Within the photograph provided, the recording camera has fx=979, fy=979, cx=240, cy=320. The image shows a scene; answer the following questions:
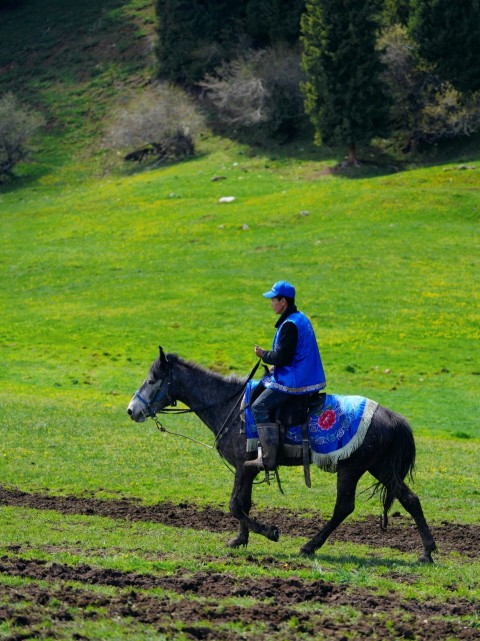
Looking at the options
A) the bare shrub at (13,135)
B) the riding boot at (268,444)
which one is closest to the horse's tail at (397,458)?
the riding boot at (268,444)

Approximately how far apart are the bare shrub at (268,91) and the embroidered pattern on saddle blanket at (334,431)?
62.7 m

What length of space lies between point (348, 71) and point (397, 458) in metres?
55.4

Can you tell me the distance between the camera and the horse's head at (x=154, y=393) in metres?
15.8

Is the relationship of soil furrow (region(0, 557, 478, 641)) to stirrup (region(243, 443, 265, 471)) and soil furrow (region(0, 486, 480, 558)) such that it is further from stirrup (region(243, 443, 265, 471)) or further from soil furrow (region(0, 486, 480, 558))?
soil furrow (region(0, 486, 480, 558))

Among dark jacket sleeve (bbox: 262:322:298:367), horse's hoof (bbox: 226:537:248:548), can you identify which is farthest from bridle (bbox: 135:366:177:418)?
horse's hoof (bbox: 226:537:248:548)

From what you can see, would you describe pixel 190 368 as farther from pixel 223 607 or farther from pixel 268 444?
pixel 223 607

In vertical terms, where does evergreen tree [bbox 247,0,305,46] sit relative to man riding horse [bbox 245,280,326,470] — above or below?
below

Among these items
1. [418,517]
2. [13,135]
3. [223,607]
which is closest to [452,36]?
[13,135]

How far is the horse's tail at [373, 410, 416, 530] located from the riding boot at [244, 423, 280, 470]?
64.2 inches

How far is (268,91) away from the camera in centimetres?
7575

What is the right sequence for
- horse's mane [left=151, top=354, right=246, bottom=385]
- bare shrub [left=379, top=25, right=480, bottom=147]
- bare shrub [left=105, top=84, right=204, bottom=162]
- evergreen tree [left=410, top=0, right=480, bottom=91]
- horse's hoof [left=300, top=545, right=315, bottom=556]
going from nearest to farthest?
horse's hoof [left=300, top=545, right=315, bottom=556] < horse's mane [left=151, top=354, right=246, bottom=385] < bare shrub [left=379, top=25, right=480, bottom=147] < evergreen tree [left=410, top=0, right=480, bottom=91] < bare shrub [left=105, top=84, right=204, bottom=162]

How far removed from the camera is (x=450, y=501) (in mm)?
18641

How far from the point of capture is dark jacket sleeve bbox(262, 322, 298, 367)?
562 inches

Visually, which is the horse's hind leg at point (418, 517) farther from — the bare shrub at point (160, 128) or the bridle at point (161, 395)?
the bare shrub at point (160, 128)
